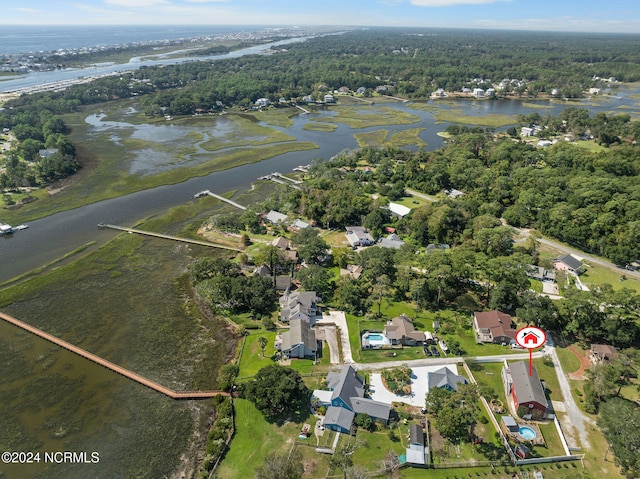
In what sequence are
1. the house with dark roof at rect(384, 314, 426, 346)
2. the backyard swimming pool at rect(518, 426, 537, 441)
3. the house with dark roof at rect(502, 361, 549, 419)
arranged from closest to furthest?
the backyard swimming pool at rect(518, 426, 537, 441), the house with dark roof at rect(502, 361, 549, 419), the house with dark roof at rect(384, 314, 426, 346)

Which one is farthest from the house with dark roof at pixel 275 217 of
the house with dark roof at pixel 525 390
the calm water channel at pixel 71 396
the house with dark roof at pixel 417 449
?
the house with dark roof at pixel 417 449

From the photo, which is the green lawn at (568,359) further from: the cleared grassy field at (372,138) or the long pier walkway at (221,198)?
the cleared grassy field at (372,138)

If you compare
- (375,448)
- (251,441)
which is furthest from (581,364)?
(251,441)

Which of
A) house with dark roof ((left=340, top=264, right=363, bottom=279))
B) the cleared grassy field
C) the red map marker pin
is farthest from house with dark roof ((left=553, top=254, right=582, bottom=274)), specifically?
the cleared grassy field

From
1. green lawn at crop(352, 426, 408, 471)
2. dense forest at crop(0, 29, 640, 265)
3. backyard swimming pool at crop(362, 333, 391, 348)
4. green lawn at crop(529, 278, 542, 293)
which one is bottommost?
backyard swimming pool at crop(362, 333, 391, 348)

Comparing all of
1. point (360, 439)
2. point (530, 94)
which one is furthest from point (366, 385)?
point (530, 94)

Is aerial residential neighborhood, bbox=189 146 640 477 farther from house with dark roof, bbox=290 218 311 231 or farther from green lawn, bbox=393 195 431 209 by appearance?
green lawn, bbox=393 195 431 209

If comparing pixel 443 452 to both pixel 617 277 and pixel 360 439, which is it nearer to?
pixel 360 439

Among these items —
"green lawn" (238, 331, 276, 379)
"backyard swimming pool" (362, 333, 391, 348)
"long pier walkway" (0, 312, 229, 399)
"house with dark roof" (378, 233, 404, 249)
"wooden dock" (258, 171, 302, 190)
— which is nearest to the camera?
"long pier walkway" (0, 312, 229, 399)
